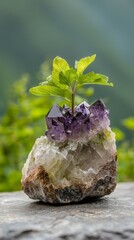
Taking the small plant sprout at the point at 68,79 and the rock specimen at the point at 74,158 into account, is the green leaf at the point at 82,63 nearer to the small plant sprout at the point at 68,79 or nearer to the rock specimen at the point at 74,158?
the small plant sprout at the point at 68,79

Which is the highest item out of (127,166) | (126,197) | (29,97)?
(29,97)

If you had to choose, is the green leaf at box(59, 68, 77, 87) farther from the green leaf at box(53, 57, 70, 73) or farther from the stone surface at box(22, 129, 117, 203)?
the stone surface at box(22, 129, 117, 203)

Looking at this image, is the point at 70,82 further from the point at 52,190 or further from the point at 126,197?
the point at 126,197

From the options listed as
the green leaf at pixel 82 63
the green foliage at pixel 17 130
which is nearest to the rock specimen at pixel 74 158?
the green leaf at pixel 82 63

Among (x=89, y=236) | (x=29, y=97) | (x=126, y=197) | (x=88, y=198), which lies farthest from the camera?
(x=29, y=97)

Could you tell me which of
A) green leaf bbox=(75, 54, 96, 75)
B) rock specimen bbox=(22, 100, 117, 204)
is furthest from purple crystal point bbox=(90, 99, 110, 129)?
green leaf bbox=(75, 54, 96, 75)

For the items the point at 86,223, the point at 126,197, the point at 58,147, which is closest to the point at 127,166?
Answer: the point at 126,197

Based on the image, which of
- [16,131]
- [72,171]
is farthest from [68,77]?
[16,131]
